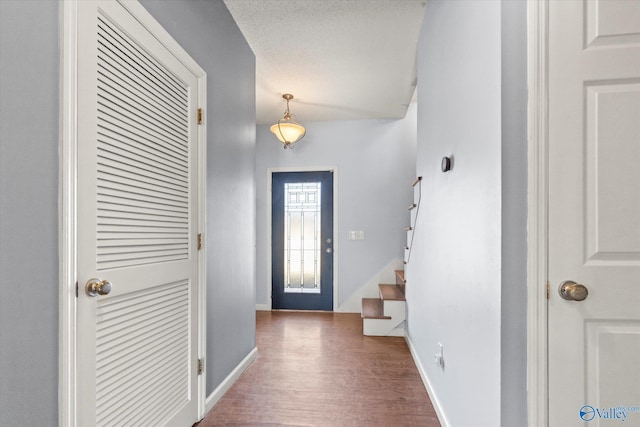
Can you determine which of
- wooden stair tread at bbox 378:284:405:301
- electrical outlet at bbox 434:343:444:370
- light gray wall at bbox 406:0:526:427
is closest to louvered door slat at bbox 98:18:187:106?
light gray wall at bbox 406:0:526:427

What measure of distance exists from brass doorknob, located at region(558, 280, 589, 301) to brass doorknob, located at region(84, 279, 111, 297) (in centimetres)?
158

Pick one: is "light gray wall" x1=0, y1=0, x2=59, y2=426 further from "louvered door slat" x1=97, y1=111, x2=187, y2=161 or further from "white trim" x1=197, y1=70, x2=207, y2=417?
"white trim" x1=197, y1=70, x2=207, y2=417

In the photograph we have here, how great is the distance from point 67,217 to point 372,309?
132 inches

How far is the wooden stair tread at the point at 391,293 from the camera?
3564mm

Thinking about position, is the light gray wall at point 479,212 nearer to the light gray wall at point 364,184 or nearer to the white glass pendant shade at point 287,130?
the white glass pendant shade at point 287,130

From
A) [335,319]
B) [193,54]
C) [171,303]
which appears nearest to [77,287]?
[171,303]

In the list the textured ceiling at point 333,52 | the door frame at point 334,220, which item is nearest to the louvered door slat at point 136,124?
the textured ceiling at point 333,52

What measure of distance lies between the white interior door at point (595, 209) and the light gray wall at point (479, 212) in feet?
0.35

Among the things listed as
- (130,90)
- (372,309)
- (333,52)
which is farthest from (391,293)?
(130,90)

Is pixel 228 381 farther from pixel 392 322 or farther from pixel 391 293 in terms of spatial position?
pixel 391 293

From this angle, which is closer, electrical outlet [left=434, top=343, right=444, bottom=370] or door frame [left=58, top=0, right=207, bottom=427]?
door frame [left=58, top=0, right=207, bottom=427]

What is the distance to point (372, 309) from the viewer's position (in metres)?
3.84

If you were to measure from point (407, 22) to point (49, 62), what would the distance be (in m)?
2.35

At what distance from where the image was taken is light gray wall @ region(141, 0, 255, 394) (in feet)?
6.48
